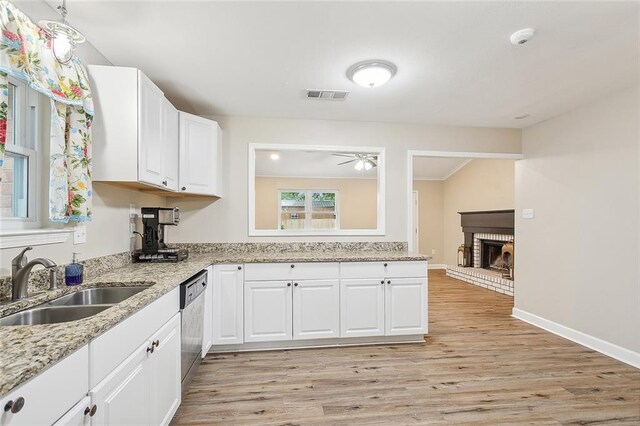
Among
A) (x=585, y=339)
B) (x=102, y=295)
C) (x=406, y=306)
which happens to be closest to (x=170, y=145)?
(x=102, y=295)

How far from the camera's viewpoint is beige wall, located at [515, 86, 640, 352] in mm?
2662

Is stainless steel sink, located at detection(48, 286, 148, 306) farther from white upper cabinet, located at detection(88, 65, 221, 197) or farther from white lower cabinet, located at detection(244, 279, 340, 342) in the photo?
white lower cabinet, located at detection(244, 279, 340, 342)

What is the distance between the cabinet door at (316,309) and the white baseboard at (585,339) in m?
2.39

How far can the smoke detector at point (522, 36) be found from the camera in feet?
5.98

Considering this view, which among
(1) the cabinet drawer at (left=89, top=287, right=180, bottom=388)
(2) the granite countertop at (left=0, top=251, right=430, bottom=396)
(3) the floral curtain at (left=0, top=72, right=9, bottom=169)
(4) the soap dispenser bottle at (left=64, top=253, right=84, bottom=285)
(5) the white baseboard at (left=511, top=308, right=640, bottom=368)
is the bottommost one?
(5) the white baseboard at (left=511, top=308, right=640, bottom=368)

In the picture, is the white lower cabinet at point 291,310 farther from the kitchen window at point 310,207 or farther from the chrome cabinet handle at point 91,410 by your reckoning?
the kitchen window at point 310,207

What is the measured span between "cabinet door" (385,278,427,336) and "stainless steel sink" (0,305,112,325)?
234 cm

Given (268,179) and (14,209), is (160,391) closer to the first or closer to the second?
(14,209)

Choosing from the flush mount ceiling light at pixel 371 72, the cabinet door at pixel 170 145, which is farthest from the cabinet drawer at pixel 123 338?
the flush mount ceiling light at pixel 371 72

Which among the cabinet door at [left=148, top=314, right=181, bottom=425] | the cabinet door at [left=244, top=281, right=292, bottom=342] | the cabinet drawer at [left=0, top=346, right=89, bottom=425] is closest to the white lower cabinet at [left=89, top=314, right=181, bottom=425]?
the cabinet door at [left=148, top=314, right=181, bottom=425]

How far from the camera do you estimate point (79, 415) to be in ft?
Result: 3.26

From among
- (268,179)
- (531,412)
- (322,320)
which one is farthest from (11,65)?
(268,179)

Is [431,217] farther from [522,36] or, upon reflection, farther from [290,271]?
[522,36]

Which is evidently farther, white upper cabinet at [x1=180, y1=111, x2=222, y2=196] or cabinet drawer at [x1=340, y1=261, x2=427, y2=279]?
cabinet drawer at [x1=340, y1=261, x2=427, y2=279]
